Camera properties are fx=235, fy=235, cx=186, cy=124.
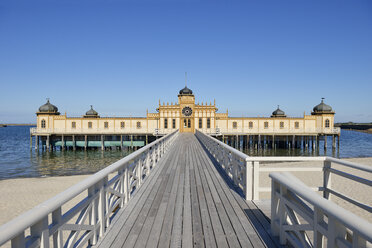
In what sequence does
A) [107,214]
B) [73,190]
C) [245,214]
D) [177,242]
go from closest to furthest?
[73,190] < [177,242] < [107,214] < [245,214]

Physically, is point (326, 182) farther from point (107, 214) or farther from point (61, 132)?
point (61, 132)

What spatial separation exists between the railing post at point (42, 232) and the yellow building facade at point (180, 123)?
120 ft

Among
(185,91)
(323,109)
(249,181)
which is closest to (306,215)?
(249,181)

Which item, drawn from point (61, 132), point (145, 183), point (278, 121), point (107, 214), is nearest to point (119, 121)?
point (61, 132)

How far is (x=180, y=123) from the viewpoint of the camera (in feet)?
131

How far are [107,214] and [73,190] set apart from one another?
127cm

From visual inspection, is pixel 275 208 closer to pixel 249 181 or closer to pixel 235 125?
pixel 249 181

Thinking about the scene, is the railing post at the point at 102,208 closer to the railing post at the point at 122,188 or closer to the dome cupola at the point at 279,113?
the railing post at the point at 122,188

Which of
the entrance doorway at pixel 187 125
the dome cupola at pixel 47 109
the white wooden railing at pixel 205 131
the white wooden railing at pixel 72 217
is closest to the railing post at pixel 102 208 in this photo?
the white wooden railing at pixel 72 217

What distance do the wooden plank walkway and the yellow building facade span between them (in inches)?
1296

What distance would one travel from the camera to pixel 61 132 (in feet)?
127

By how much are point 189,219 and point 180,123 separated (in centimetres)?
3568

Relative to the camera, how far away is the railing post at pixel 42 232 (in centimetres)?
217

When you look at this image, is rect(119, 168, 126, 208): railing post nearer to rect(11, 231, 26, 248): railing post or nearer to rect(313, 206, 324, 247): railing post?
rect(11, 231, 26, 248): railing post
